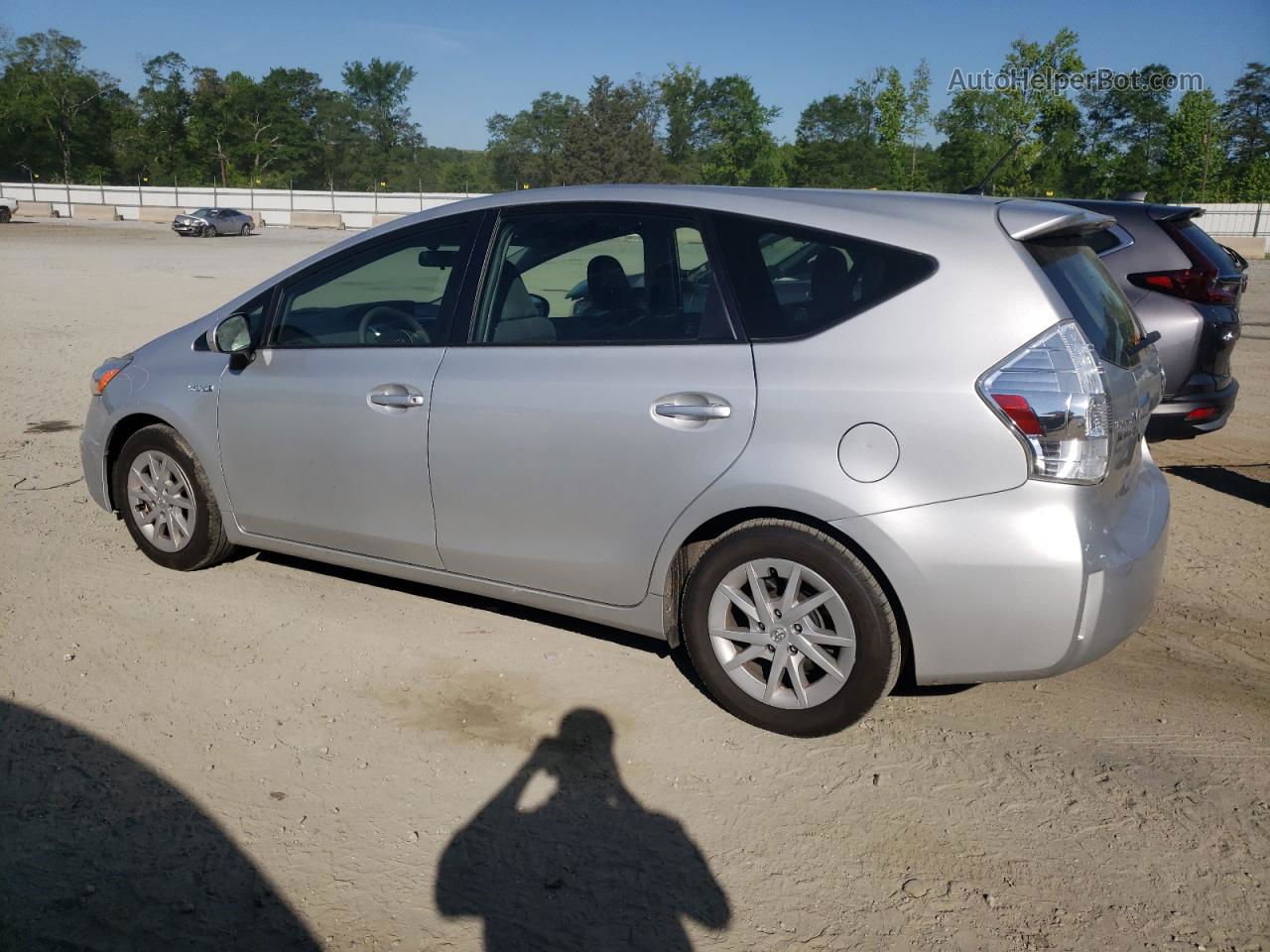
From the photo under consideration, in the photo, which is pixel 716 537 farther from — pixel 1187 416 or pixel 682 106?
pixel 682 106

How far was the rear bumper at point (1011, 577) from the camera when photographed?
3.20 meters

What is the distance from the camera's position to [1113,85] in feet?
240

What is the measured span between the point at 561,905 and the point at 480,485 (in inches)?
67.7

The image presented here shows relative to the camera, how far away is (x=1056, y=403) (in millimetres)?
3199

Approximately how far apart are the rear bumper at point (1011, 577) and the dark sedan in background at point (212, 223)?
50004 mm

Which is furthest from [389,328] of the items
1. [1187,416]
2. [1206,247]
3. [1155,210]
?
[1206,247]

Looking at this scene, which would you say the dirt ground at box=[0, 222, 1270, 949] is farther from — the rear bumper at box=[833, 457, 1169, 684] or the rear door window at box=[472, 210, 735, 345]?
the rear door window at box=[472, 210, 735, 345]

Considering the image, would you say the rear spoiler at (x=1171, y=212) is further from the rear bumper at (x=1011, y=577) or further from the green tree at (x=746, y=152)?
the green tree at (x=746, y=152)

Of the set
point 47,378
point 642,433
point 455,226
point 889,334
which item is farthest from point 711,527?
point 47,378

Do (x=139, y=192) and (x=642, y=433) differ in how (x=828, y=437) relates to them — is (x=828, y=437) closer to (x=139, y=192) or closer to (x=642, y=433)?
(x=642, y=433)

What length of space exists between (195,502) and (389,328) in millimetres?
1327

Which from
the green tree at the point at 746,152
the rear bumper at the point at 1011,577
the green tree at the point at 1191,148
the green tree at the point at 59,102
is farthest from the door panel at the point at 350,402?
the green tree at the point at 59,102

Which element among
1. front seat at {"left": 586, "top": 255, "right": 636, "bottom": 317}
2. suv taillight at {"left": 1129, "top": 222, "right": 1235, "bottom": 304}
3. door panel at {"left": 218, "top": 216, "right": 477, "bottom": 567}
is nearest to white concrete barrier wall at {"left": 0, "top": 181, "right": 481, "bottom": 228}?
suv taillight at {"left": 1129, "top": 222, "right": 1235, "bottom": 304}

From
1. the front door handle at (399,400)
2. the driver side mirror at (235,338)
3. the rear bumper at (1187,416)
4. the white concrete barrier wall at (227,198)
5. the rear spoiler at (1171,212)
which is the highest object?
the white concrete barrier wall at (227,198)
